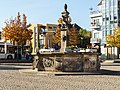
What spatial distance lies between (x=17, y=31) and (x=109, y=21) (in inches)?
865

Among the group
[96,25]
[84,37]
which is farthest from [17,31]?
[84,37]

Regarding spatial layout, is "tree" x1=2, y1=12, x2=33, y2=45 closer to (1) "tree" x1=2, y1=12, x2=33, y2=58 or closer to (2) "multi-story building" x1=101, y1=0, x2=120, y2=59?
(1) "tree" x1=2, y1=12, x2=33, y2=58

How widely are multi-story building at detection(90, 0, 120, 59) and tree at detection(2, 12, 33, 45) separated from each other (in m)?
18.0

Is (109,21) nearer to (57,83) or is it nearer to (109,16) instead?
(109,16)

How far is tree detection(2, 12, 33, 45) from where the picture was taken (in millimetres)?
56719

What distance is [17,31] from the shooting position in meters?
57.1

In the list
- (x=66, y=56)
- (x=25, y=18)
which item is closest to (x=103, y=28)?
(x=25, y=18)

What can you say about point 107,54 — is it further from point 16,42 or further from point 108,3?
point 16,42

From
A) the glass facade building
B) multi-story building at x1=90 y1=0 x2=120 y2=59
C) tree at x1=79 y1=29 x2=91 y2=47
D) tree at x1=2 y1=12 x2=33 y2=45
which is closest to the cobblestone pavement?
tree at x1=2 y1=12 x2=33 y2=45

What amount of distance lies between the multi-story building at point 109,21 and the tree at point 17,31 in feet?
59.2

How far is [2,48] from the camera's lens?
52.5m

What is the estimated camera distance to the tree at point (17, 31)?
56.7 m

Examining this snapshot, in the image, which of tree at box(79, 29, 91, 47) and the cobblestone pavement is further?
tree at box(79, 29, 91, 47)

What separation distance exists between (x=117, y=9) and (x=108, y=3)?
9.87 ft
